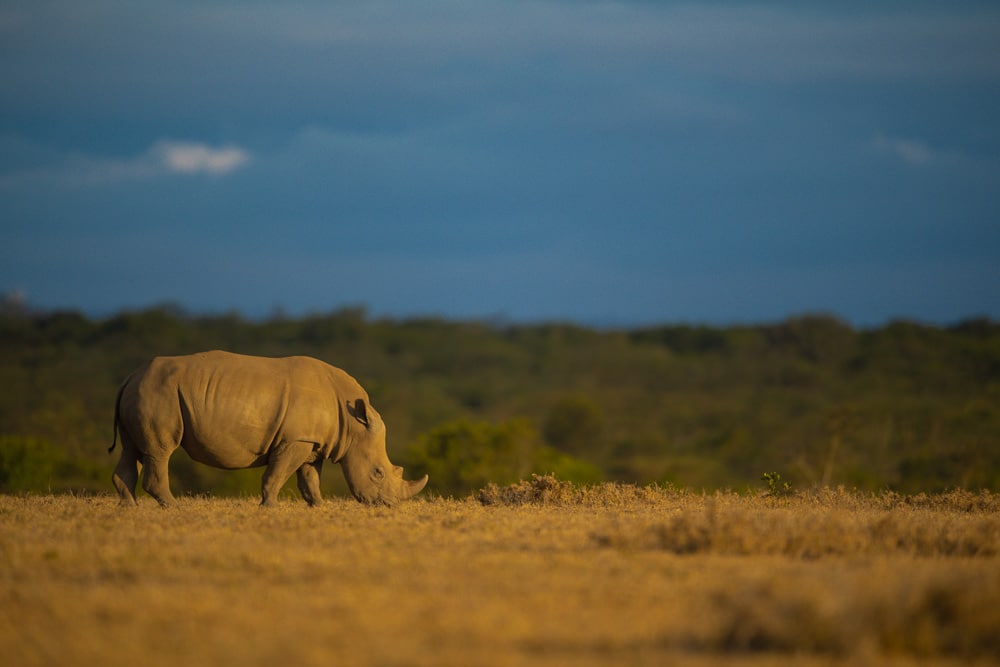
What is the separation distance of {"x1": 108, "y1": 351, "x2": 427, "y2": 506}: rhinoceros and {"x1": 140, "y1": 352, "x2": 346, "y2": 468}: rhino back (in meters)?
0.01

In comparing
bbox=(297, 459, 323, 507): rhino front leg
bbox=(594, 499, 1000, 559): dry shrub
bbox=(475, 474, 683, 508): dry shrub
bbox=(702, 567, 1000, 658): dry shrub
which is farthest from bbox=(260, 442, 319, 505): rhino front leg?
bbox=(702, 567, 1000, 658): dry shrub

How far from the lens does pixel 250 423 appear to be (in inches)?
503

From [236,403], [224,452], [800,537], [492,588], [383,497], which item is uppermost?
[236,403]

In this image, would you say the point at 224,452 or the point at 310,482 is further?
the point at 310,482

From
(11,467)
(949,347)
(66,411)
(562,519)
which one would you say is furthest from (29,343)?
(562,519)

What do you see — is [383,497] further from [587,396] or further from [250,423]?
[587,396]

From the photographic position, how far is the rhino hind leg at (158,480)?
12.7 m

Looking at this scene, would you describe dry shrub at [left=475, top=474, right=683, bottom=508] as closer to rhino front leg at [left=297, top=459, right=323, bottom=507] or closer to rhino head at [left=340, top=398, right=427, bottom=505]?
rhino head at [left=340, top=398, right=427, bottom=505]

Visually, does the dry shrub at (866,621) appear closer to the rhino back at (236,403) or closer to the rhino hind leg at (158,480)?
the rhino back at (236,403)

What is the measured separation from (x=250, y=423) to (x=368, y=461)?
1.58 m

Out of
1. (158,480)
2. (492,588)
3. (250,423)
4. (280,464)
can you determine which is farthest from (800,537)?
(158,480)

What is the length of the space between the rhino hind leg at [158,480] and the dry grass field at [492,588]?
1.82 feet

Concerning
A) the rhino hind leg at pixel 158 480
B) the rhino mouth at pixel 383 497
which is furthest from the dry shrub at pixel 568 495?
the rhino hind leg at pixel 158 480

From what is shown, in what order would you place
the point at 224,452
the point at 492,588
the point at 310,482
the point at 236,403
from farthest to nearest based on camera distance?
the point at 310,482, the point at 224,452, the point at 236,403, the point at 492,588
